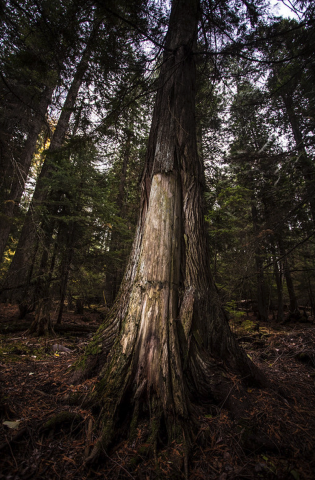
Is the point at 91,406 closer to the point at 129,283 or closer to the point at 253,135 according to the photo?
the point at 129,283

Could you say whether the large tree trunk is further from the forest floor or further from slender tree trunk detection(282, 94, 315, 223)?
slender tree trunk detection(282, 94, 315, 223)

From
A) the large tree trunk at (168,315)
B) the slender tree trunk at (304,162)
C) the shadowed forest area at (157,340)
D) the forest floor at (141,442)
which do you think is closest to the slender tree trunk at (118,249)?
the shadowed forest area at (157,340)

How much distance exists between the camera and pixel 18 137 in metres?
9.23

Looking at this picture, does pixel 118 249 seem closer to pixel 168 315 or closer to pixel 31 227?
pixel 31 227

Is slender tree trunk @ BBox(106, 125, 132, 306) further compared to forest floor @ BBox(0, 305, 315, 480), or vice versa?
slender tree trunk @ BBox(106, 125, 132, 306)

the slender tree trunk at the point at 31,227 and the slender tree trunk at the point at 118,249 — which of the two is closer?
the slender tree trunk at the point at 31,227

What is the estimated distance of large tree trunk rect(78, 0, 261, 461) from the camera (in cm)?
184

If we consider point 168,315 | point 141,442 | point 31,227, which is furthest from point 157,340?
point 31,227

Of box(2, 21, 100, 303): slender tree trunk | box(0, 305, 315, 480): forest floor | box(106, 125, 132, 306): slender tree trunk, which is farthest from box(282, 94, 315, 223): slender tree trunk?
box(2, 21, 100, 303): slender tree trunk

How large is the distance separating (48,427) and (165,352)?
3.76 feet

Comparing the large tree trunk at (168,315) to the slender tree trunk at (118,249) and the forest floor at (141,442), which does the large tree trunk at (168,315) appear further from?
the slender tree trunk at (118,249)

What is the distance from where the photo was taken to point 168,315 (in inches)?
85.0

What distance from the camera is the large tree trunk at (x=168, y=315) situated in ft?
6.04

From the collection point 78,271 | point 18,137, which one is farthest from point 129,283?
point 18,137
